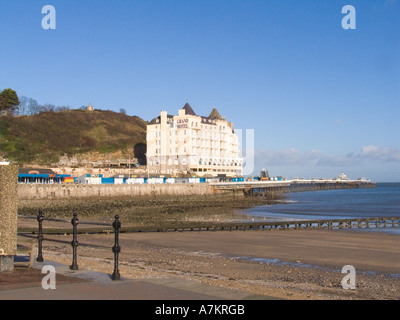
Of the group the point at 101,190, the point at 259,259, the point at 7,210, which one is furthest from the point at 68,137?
the point at 7,210

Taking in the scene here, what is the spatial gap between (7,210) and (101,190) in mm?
61551

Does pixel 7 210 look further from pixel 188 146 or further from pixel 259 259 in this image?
pixel 188 146

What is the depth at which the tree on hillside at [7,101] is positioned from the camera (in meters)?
131

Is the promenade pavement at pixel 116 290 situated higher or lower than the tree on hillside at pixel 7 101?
lower

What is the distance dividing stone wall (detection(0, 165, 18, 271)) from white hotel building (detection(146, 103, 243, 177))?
316ft

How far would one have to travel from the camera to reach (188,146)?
110 m

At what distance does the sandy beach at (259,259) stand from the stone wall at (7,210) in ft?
9.61

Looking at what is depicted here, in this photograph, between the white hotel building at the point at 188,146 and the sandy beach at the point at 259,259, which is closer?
the sandy beach at the point at 259,259

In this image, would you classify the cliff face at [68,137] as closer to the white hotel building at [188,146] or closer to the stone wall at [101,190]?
the white hotel building at [188,146]

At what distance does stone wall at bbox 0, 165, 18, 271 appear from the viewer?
10094 mm

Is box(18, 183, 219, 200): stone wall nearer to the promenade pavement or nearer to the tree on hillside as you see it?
the promenade pavement

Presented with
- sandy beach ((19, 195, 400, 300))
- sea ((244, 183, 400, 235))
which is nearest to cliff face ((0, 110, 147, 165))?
sea ((244, 183, 400, 235))

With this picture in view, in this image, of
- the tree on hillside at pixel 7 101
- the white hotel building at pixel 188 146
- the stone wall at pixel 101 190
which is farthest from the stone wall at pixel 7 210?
the tree on hillside at pixel 7 101
